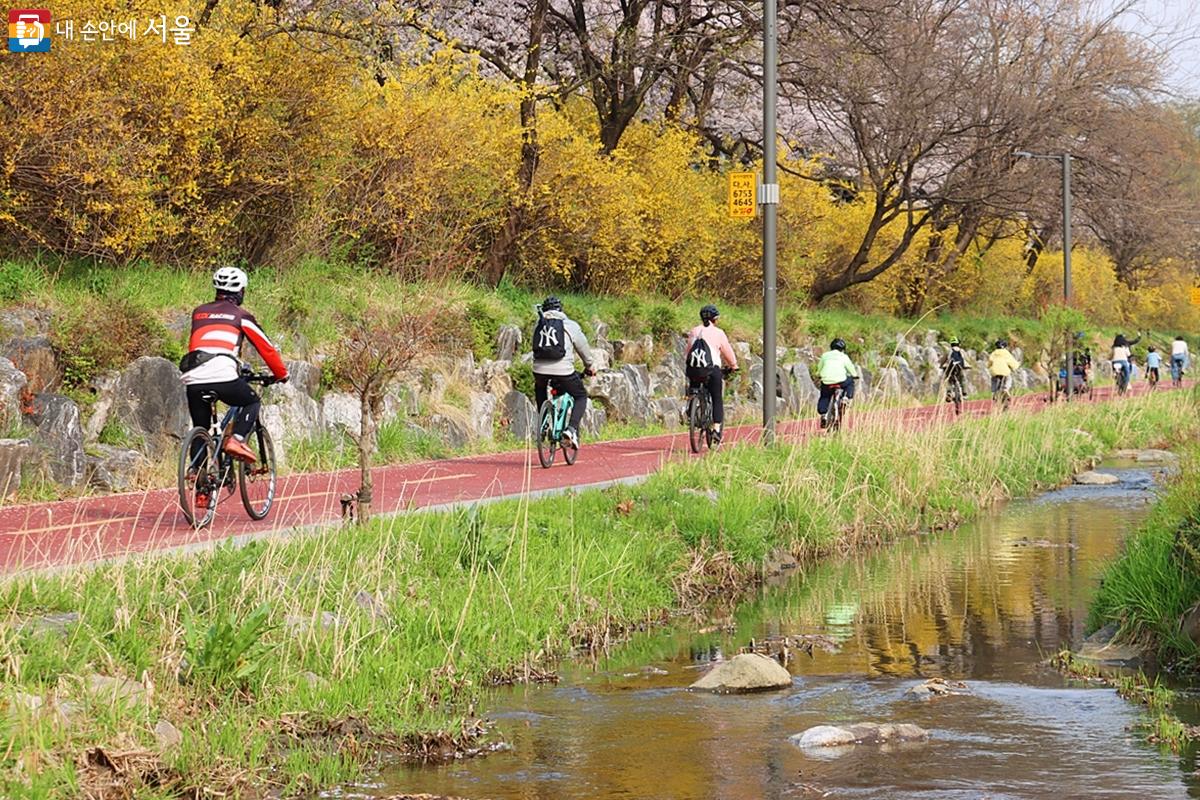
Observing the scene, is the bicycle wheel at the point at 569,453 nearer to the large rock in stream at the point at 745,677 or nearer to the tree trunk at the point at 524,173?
the tree trunk at the point at 524,173

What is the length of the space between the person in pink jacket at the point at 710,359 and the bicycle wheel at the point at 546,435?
2.42 metres

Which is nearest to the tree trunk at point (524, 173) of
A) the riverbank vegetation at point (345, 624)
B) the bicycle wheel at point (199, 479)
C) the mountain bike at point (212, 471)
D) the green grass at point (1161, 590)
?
the riverbank vegetation at point (345, 624)

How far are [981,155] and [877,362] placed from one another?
554cm

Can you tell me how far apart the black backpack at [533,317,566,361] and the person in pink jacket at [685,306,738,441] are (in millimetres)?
2502

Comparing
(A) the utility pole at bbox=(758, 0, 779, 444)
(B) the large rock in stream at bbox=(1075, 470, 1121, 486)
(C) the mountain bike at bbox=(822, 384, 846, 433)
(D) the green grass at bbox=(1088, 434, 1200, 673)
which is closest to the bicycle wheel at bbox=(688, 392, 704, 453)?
(A) the utility pole at bbox=(758, 0, 779, 444)

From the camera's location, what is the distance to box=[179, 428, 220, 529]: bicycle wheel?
12047mm

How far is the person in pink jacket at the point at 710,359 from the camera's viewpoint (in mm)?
20297

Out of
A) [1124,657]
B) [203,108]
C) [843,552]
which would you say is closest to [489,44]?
[203,108]

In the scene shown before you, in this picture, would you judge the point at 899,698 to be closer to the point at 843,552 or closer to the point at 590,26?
the point at 843,552

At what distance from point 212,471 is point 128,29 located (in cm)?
691

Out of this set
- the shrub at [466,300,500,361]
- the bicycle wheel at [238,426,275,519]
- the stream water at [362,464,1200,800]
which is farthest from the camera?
the shrub at [466,300,500,361]

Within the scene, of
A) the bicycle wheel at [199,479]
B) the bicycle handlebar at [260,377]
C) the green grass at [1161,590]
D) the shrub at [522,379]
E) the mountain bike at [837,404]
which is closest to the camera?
the green grass at [1161,590]

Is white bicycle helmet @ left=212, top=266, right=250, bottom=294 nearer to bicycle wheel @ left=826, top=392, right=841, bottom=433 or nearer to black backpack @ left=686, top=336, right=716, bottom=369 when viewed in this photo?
black backpack @ left=686, top=336, right=716, bottom=369

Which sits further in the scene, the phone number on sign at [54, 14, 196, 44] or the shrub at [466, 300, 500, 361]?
the shrub at [466, 300, 500, 361]
